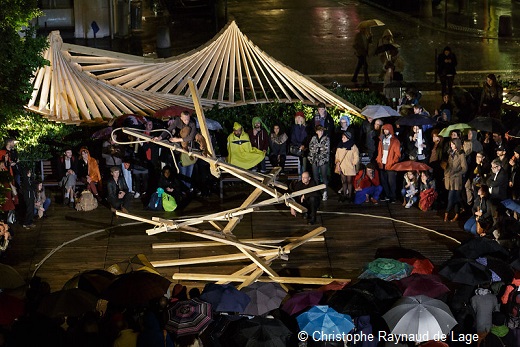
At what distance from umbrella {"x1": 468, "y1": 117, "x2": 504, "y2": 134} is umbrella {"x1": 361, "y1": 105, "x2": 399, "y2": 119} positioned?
78.4 inches

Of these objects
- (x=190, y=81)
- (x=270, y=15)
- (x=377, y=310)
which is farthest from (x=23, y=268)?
(x=270, y=15)

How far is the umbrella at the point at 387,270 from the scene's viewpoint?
71.2 feet

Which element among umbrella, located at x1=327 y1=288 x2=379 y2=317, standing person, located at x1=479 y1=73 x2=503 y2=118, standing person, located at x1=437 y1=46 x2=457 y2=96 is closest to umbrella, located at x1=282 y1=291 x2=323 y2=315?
umbrella, located at x1=327 y1=288 x2=379 y2=317

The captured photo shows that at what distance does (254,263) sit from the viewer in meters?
23.8

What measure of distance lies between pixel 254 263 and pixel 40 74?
8.62 meters

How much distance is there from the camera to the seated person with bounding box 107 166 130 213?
27312mm

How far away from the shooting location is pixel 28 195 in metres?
26.5

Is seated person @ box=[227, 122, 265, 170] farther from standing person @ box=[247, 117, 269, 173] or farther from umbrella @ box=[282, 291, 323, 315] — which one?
umbrella @ box=[282, 291, 323, 315]

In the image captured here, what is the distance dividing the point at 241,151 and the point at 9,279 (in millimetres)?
7495

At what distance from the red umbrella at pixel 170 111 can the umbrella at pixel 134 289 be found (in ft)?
26.8

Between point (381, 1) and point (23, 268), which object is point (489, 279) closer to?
point (23, 268)

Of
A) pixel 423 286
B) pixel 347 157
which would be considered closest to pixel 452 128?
pixel 347 157

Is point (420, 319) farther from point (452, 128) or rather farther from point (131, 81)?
point (131, 81)

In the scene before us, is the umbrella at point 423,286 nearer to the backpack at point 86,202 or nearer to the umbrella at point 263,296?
the umbrella at point 263,296
